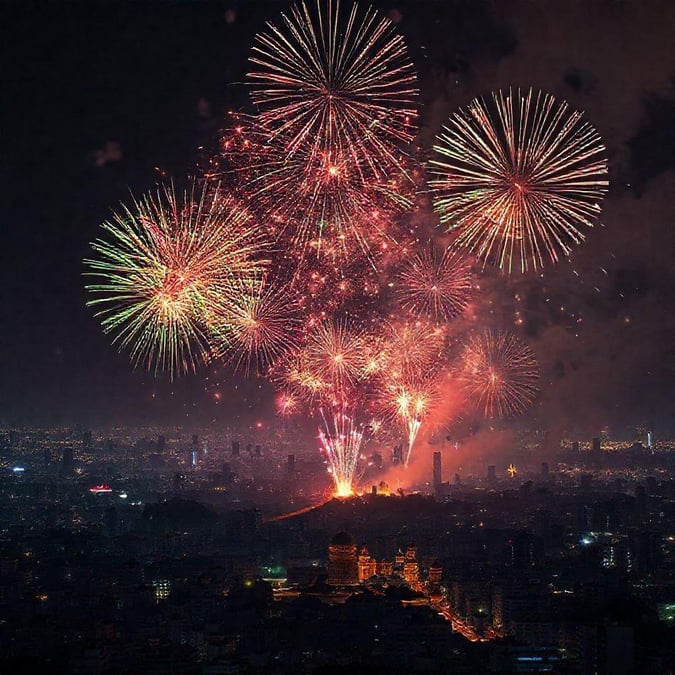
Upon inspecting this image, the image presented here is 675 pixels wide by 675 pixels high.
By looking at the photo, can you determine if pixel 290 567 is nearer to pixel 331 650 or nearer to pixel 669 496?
pixel 331 650

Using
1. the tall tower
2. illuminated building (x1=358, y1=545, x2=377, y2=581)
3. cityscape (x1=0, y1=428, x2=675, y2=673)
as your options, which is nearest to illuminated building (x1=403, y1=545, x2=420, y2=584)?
cityscape (x1=0, y1=428, x2=675, y2=673)

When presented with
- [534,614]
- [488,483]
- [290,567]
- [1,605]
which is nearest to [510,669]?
[534,614]

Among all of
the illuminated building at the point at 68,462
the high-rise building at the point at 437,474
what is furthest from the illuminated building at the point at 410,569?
the illuminated building at the point at 68,462

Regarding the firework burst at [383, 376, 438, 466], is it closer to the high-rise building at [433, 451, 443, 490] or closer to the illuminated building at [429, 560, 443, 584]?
the illuminated building at [429, 560, 443, 584]

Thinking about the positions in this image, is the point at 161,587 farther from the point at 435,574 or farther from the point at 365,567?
the point at 435,574

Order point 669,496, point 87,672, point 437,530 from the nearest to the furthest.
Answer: point 87,672
point 437,530
point 669,496

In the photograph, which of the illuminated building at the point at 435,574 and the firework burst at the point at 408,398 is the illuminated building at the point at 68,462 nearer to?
the illuminated building at the point at 435,574
